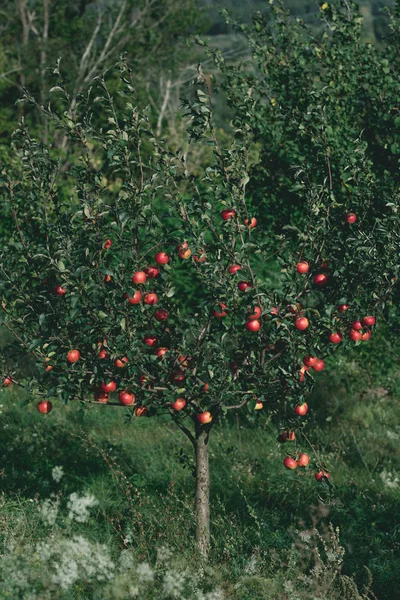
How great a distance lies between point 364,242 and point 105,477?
323cm

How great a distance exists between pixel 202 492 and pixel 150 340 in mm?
1267

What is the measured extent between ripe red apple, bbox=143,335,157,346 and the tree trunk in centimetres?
83

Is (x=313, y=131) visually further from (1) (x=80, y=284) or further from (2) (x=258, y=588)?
(2) (x=258, y=588)

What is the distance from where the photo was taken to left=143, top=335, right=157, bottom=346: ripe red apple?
413cm

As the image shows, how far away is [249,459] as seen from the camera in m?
6.44

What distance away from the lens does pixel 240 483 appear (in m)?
6.00

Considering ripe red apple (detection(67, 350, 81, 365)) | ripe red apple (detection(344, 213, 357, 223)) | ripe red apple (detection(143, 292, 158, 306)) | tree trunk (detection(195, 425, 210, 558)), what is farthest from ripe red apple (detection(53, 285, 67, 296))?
ripe red apple (detection(344, 213, 357, 223))

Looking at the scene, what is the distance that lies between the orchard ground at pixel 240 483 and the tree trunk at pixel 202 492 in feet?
0.45

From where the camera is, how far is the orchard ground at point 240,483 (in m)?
4.70

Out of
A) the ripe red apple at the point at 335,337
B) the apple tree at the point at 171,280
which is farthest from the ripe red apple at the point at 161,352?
the ripe red apple at the point at 335,337

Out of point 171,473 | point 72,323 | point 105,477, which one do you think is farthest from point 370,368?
point 72,323

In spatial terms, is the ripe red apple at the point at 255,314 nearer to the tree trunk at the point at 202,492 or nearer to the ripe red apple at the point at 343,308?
the ripe red apple at the point at 343,308

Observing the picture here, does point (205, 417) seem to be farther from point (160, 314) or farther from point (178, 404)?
point (160, 314)

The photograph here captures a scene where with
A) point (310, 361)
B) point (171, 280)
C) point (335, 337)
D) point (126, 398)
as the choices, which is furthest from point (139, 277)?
point (335, 337)
